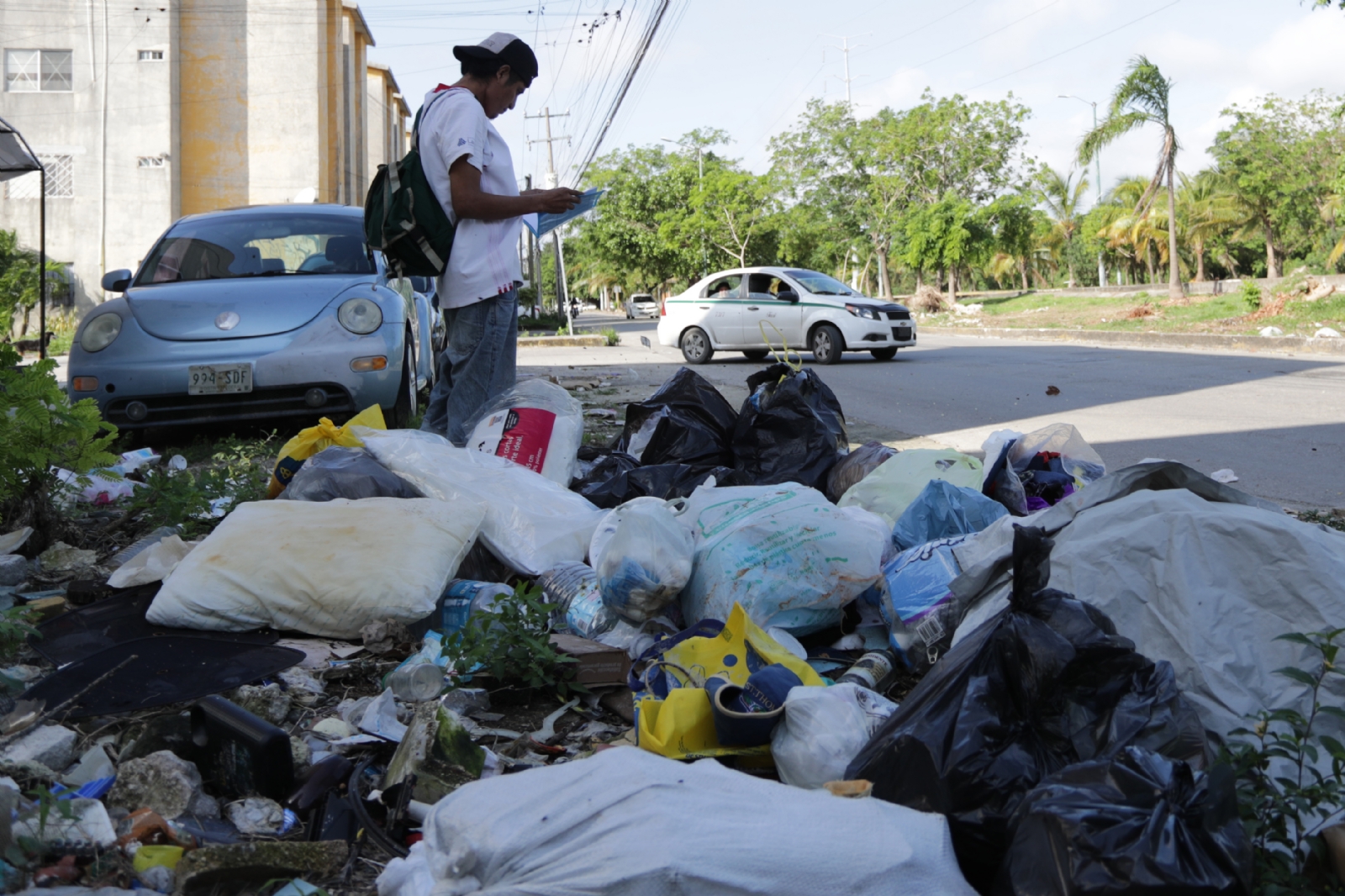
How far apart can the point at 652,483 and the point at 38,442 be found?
209 cm

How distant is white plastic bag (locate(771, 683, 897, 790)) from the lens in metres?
1.92

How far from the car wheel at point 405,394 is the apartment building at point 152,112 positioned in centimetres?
2643

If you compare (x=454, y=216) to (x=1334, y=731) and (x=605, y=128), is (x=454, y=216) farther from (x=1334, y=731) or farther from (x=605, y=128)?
(x=605, y=128)

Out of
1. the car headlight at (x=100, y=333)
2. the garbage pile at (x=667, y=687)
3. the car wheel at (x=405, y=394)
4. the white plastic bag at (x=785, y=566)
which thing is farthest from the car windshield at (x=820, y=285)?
the white plastic bag at (x=785, y=566)

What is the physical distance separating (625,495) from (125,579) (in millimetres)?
1718

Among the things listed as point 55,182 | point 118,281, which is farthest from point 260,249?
point 55,182

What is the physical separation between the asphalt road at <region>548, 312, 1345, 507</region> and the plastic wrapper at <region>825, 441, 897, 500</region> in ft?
6.36

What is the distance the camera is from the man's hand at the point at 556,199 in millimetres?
4023

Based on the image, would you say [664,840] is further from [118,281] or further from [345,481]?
[118,281]

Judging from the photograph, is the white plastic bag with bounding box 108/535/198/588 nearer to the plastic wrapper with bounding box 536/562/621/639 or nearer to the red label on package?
the plastic wrapper with bounding box 536/562/621/639

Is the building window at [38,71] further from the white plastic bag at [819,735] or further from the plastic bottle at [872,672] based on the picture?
the white plastic bag at [819,735]

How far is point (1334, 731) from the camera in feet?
5.95

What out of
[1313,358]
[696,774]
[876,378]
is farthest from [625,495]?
[1313,358]

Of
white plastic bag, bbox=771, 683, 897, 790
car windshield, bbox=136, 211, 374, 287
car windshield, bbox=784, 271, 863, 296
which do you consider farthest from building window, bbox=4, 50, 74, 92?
white plastic bag, bbox=771, 683, 897, 790
